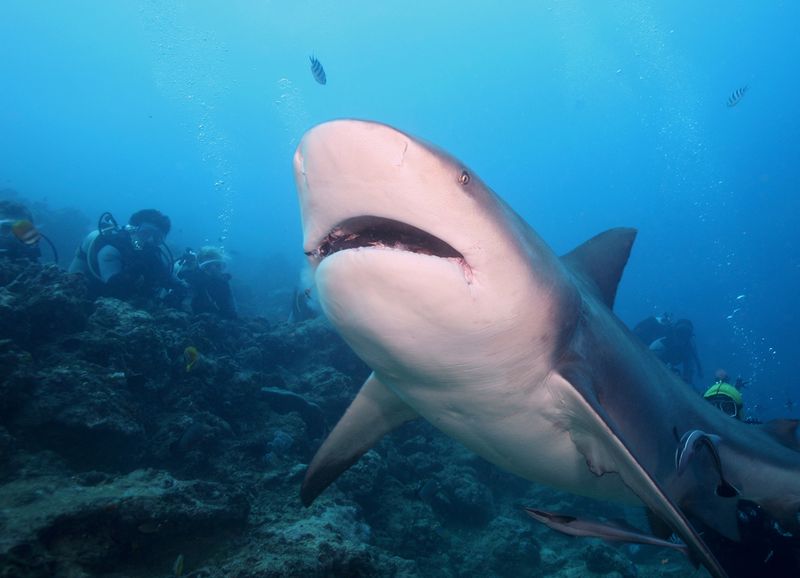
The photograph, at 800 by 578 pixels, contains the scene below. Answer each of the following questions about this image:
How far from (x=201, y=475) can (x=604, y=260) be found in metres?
4.74

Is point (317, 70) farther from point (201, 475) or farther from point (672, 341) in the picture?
point (672, 341)

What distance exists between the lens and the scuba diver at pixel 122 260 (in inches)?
346

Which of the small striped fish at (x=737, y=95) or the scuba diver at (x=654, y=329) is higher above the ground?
the small striped fish at (x=737, y=95)

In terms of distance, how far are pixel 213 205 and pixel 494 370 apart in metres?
198

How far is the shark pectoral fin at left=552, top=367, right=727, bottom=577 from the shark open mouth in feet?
3.63

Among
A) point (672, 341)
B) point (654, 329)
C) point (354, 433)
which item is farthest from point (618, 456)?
point (654, 329)

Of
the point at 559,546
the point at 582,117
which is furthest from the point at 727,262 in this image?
the point at 559,546

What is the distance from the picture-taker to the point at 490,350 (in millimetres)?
1999

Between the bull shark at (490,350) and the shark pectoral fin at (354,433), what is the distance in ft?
0.04

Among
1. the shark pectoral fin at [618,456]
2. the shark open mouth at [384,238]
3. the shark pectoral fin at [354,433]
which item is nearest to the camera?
the shark open mouth at [384,238]

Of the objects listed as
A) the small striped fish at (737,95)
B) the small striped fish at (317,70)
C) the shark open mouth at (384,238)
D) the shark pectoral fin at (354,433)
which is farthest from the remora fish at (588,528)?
the small striped fish at (737,95)

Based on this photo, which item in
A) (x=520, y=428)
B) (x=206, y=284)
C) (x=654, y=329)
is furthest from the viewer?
(x=654, y=329)

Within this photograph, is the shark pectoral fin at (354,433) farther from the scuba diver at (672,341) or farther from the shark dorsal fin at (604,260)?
the scuba diver at (672,341)

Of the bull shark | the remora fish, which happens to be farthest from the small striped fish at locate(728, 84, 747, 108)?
the remora fish
